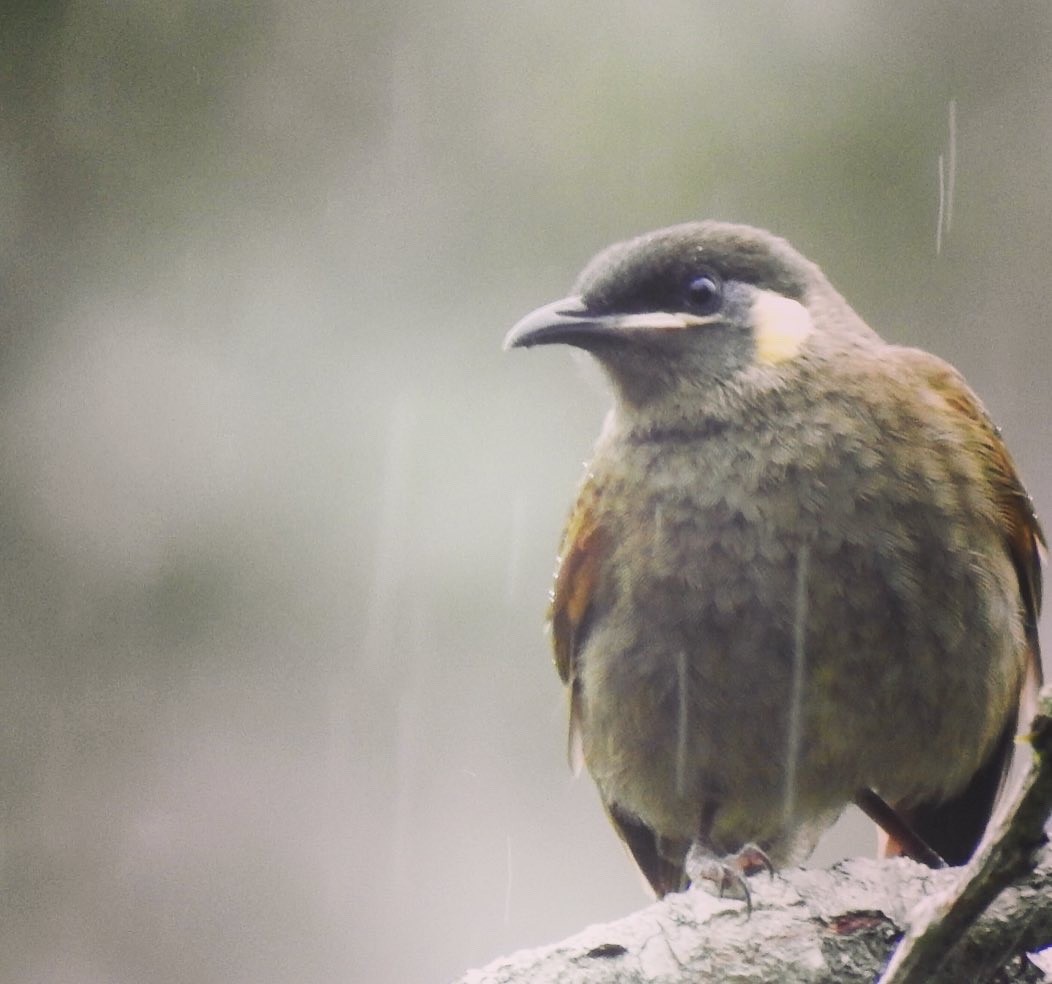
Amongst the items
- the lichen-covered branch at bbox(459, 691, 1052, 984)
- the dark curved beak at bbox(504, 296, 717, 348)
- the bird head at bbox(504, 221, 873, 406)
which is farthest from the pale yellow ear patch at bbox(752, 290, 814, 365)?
the lichen-covered branch at bbox(459, 691, 1052, 984)

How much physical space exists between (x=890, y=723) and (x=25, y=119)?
3450mm

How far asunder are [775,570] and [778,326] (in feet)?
1.91

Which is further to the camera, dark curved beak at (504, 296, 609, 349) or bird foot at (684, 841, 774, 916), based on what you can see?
dark curved beak at (504, 296, 609, 349)

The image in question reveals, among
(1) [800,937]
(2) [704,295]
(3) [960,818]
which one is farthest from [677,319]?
(1) [800,937]

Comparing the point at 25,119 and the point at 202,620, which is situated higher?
the point at 25,119

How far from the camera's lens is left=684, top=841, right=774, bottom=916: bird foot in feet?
7.20

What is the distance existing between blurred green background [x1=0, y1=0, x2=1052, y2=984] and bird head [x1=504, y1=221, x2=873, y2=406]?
0.98 meters

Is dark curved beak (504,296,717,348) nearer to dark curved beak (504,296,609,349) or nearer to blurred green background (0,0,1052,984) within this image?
dark curved beak (504,296,609,349)

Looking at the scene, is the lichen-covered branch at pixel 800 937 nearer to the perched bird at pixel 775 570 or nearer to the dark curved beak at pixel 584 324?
the perched bird at pixel 775 570

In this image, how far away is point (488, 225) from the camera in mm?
4203

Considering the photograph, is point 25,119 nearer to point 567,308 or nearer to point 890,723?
point 567,308

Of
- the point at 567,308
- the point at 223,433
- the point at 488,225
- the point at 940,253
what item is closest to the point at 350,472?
the point at 223,433

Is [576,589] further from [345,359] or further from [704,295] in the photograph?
[345,359]

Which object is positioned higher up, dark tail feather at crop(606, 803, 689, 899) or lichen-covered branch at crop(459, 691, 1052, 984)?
lichen-covered branch at crop(459, 691, 1052, 984)
